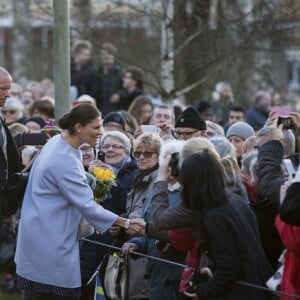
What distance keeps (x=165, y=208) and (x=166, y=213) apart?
0.58 feet

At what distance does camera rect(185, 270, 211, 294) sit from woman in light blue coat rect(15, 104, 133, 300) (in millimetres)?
1166

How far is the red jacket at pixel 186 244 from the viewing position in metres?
7.87

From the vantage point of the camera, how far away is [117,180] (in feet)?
33.3

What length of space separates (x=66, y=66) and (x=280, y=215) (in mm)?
4274

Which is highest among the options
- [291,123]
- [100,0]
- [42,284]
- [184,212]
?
[100,0]

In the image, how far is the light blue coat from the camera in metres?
8.58

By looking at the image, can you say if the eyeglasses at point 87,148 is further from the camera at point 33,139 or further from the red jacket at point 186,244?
the red jacket at point 186,244

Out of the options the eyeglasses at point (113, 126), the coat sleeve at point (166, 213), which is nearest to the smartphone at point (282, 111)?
the coat sleeve at point (166, 213)

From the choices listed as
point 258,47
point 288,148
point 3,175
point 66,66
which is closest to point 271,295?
point 288,148

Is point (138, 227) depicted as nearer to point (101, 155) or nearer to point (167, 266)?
point (167, 266)

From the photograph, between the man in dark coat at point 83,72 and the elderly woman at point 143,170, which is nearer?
the elderly woman at point 143,170

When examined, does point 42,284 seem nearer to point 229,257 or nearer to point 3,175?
point 3,175

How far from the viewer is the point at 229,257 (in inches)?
285

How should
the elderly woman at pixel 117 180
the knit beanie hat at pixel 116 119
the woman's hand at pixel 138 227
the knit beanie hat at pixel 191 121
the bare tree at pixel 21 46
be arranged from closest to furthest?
the woman's hand at pixel 138 227 < the elderly woman at pixel 117 180 < the knit beanie hat at pixel 191 121 < the knit beanie hat at pixel 116 119 < the bare tree at pixel 21 46
